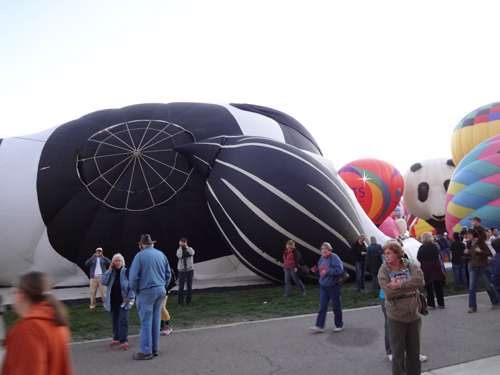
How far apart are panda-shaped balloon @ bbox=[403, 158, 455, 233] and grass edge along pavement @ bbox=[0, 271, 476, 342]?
13653 mm

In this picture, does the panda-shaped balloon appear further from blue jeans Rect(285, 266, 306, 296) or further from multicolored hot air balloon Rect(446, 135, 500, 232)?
blue jeans Rect(285, 266, 306, 296)

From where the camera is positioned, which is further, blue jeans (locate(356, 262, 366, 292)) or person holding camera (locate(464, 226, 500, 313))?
blue jeans (locate(356, 262, 366, 292))

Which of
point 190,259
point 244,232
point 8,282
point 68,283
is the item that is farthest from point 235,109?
point 8,282

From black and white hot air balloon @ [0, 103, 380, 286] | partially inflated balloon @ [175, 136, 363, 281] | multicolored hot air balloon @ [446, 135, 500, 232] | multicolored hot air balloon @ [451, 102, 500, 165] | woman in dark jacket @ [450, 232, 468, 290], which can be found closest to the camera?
woman in dark jacket @ [450, 232, 468, 290]

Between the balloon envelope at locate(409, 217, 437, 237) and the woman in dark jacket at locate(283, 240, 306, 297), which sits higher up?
the woman in dark jacket at locate(283, 240, 306, 297)

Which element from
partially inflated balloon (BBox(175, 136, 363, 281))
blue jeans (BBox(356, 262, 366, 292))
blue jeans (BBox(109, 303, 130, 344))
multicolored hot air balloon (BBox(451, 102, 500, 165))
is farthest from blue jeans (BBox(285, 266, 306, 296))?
multicolored hot air balloon (BBox(451, 102, 500, 165))

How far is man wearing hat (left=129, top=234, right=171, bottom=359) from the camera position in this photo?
4.70m

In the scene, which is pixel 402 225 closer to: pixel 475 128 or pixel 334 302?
pixel 475 128

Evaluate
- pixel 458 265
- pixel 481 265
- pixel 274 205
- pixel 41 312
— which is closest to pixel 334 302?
pixel 481 265

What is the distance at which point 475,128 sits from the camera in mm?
19078

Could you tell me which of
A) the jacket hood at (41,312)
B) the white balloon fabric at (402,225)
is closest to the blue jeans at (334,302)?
the jacket hood at (41,312)

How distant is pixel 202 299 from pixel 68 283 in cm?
458

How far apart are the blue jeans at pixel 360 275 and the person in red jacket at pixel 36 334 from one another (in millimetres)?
7630

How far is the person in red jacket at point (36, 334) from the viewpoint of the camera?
1894mm
